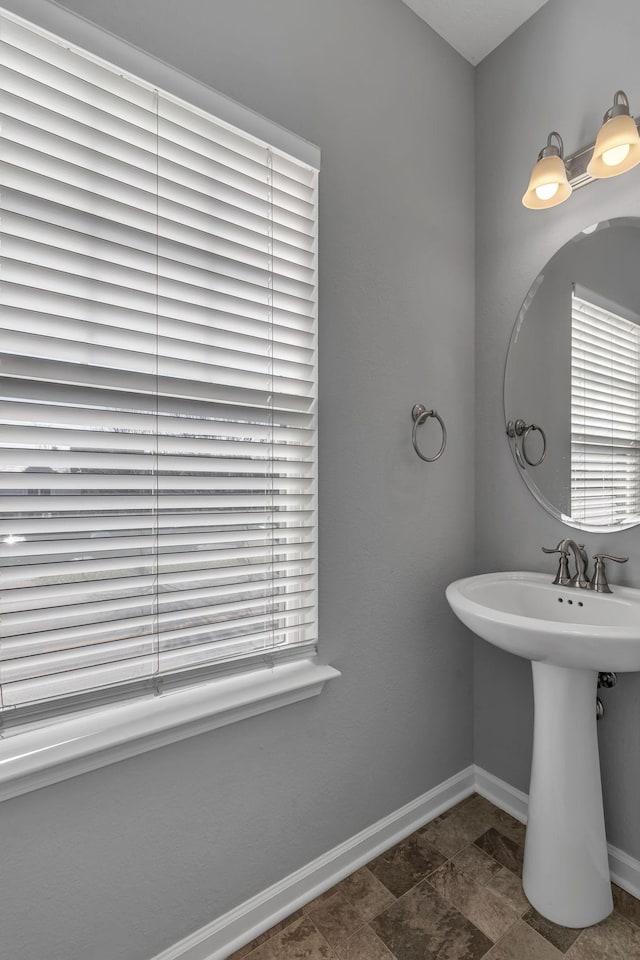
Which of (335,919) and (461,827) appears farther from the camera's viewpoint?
(461,827)

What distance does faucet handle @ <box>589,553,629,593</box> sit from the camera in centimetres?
139

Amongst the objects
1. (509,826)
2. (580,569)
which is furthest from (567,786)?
(580,569)

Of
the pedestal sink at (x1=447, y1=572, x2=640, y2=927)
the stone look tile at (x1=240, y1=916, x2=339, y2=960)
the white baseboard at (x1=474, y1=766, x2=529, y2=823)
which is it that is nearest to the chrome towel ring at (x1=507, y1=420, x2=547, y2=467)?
the pedestal sink at (x1=447, y1=572, x2=640, y2=927)

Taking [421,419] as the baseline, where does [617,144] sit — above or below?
above

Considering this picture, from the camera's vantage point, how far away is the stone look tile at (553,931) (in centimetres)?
123

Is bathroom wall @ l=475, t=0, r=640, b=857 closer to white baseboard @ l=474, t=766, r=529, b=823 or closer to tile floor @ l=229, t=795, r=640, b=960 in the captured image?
white baseboard @ l=474, t=766, r=529, b=823

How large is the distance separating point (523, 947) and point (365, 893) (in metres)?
0.41

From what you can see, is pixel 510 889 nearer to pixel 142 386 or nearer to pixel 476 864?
pixel 476 864

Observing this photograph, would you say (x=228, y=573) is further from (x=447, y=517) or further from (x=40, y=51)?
(x=40, y=51)

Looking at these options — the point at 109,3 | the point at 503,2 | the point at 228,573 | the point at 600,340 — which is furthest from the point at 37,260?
the point at 503,2

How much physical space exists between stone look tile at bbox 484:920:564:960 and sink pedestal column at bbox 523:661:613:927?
77 millimetres

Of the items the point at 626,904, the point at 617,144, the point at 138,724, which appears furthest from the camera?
the point at 626,904

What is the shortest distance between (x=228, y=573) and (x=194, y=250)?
2.52 ft

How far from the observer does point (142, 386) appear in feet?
3.51
